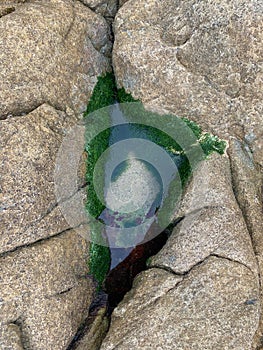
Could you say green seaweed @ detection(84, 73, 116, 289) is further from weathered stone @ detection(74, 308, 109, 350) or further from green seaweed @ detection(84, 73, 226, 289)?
weathered stone @ detection(74, 308, 109, 350)

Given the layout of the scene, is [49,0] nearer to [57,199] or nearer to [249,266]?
[57,199]

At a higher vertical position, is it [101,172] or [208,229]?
[101,172]

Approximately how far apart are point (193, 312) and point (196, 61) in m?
4.13

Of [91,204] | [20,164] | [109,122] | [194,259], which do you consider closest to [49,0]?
[109,122]

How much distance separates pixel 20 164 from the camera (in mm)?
6871

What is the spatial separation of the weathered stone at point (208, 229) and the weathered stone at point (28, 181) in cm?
182

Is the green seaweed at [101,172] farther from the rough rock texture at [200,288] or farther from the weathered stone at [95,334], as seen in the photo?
the rough rock texture at [200,288]

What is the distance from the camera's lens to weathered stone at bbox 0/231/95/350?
653 centimetres

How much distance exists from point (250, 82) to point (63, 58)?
3218 mm

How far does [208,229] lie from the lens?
723 cm

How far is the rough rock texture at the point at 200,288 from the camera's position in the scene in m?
6.57

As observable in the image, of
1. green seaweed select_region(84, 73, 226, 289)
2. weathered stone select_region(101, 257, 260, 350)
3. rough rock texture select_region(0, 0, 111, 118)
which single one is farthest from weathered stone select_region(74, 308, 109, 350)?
rough rock texture select_region(0, 0, 111, 118)

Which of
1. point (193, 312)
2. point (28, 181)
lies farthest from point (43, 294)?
point (193, 312)

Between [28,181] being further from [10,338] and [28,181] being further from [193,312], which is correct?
[193,312]
